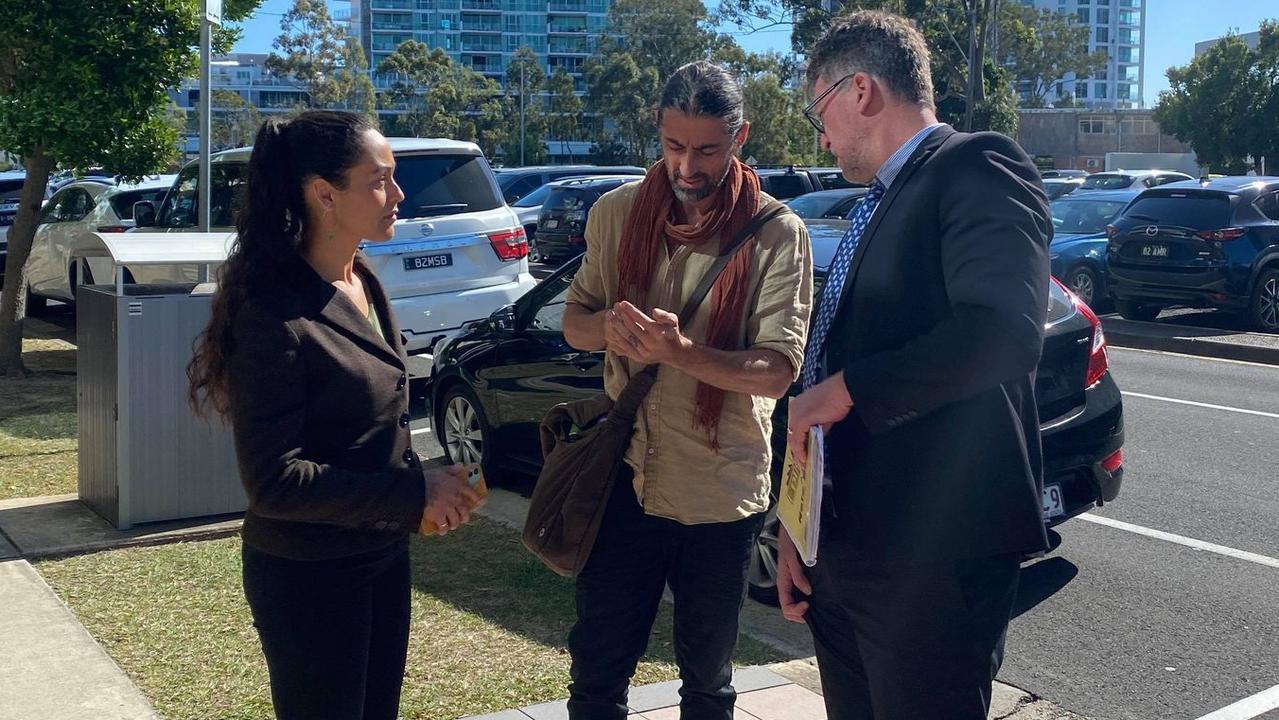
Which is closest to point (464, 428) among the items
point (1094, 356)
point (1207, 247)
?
point (1094, 356)

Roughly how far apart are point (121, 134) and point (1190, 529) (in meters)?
8.43

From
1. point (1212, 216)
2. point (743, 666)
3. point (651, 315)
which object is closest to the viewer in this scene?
point (651, 315)

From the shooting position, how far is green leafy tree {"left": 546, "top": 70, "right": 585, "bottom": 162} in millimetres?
78875

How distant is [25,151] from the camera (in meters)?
10.6

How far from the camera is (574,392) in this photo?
693 centimetres

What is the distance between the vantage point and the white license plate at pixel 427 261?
9.48 metres

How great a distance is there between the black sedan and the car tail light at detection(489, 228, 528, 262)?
5.80ft

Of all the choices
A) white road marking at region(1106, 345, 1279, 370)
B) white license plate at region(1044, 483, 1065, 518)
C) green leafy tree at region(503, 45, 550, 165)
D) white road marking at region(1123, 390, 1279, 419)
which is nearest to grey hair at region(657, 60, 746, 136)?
white license plate at region(1044, 483, 1065, 518)

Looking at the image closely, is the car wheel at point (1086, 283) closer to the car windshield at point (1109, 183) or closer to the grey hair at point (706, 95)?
the car windshield at point (1109, 183)

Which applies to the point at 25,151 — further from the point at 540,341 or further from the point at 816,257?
the point at 816,257

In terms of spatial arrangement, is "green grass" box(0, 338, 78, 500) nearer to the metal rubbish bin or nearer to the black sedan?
the metal rubbish bin

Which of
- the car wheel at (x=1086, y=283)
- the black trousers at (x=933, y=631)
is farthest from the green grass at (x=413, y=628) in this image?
the car wheel at (x=1086, y=283)

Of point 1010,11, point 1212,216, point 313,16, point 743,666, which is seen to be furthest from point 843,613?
point 313,16

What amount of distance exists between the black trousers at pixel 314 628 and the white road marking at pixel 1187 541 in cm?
517
